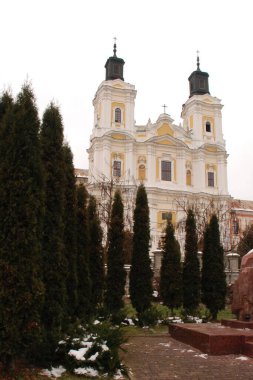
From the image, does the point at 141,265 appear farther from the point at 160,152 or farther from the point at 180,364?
the point at 160,152

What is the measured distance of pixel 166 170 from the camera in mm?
39844

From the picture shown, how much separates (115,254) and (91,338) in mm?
6675

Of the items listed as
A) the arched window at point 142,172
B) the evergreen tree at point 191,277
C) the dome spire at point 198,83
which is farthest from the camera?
the dome spire at point 198,83

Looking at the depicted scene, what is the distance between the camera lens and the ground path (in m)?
6.06

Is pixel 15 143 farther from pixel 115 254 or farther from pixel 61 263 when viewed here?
pixel 115 254

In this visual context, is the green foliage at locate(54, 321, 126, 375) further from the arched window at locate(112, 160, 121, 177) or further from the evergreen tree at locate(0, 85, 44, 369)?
the arched window at locate(112, 160, 121, 177)

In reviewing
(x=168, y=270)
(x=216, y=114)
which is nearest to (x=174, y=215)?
(x=216, y=114)

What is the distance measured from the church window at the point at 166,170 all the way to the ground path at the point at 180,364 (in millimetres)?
31363

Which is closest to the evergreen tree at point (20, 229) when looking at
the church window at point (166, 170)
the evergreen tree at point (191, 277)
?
the evergreen tree at point (191, 277)

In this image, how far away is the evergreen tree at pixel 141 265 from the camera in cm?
1280

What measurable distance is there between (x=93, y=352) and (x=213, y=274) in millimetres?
8660

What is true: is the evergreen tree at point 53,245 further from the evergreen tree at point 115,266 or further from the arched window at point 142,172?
the arched window at point 142,172

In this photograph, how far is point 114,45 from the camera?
44.5 m

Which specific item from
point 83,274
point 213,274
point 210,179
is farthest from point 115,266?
point 210,179
